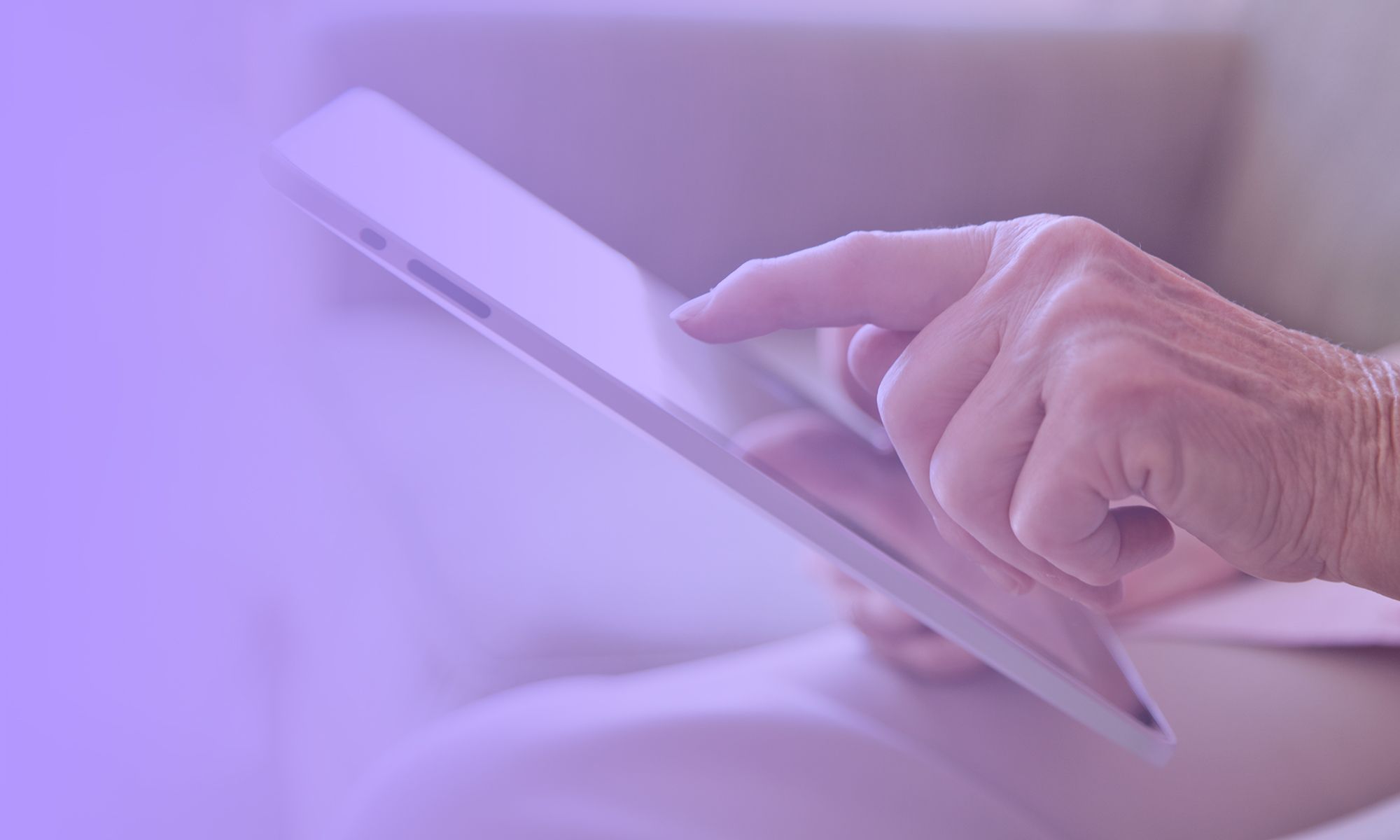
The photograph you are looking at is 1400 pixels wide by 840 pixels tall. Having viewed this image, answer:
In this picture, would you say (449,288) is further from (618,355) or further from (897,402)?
(897,402)

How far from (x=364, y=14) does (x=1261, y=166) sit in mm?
1182

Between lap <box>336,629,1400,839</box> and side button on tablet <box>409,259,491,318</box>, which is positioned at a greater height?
side button on tablet <box>409,259,491,318</box>

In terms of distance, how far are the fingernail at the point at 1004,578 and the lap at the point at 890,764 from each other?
0.46ft

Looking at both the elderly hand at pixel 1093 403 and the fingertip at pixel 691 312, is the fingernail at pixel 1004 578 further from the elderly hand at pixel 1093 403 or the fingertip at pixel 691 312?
the fingertip at pixel 691 312

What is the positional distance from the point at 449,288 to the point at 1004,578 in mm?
295

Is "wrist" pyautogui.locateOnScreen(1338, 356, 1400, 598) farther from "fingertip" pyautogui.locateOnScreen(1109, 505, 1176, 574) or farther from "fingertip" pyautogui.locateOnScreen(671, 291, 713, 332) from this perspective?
"fingertip" pyautogui.locateOnScreen(671, 291, 713, 332)

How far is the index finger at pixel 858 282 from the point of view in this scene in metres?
0.44

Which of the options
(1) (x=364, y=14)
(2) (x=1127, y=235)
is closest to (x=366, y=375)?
(1) (x=364, y=14)

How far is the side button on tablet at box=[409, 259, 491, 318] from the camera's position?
428mm

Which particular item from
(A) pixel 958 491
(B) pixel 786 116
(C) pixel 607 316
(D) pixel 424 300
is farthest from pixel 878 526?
(D) pixel 424 300

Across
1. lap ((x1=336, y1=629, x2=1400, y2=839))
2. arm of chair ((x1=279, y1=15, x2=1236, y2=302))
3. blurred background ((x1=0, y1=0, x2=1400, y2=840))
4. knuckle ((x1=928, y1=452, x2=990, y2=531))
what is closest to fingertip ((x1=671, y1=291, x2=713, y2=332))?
knuckle ((x1=928, y1=452, x2=990, y2=531))

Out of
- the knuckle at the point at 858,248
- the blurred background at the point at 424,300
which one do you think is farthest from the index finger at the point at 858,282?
the blurred background at the point at 424,300

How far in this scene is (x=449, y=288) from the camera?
0.43 meters

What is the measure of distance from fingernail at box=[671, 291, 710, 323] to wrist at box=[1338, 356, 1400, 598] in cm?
30
